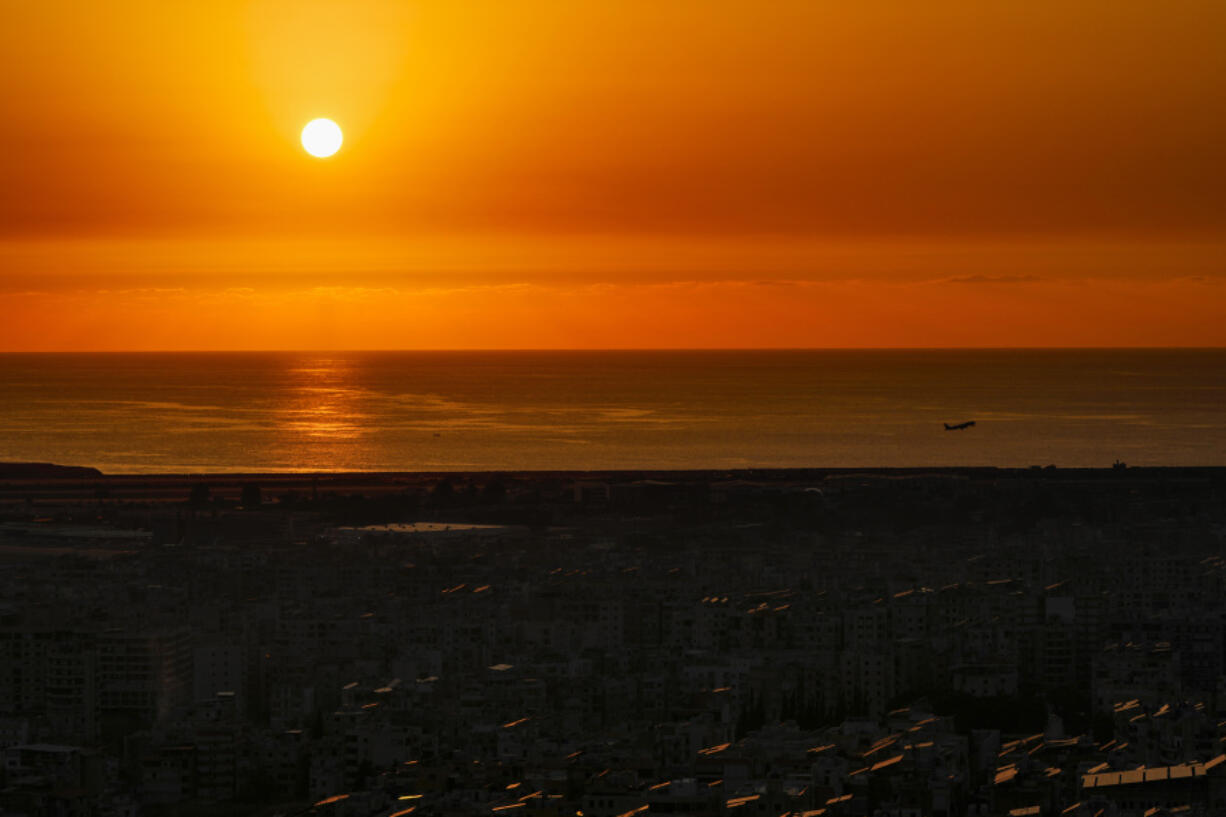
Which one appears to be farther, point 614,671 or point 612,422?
point 612,422

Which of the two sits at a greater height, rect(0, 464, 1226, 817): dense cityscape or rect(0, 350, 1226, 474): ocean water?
rect(0, 350, 1226, 474): ocean water

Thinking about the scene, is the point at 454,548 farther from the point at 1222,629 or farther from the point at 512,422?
the point at 512,422

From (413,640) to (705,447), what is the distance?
63.2 metres

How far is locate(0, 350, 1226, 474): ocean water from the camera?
88.7 meters

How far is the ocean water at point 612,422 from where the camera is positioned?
3492 inches

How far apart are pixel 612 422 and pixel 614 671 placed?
8349cm

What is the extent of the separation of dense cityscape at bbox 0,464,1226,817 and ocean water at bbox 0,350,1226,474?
34.7 m

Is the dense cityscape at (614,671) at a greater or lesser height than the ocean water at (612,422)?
lesser

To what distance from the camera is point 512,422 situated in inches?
4464

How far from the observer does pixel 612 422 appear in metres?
113

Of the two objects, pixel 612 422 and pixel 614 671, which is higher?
pixel 612 422

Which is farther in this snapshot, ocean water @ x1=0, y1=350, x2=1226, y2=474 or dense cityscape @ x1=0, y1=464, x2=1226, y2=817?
ocean water @ x1=0, y1=350, x2=1226, y2=474

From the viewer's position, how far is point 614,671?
29.4 meters

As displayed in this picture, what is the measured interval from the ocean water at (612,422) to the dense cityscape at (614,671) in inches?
1366
